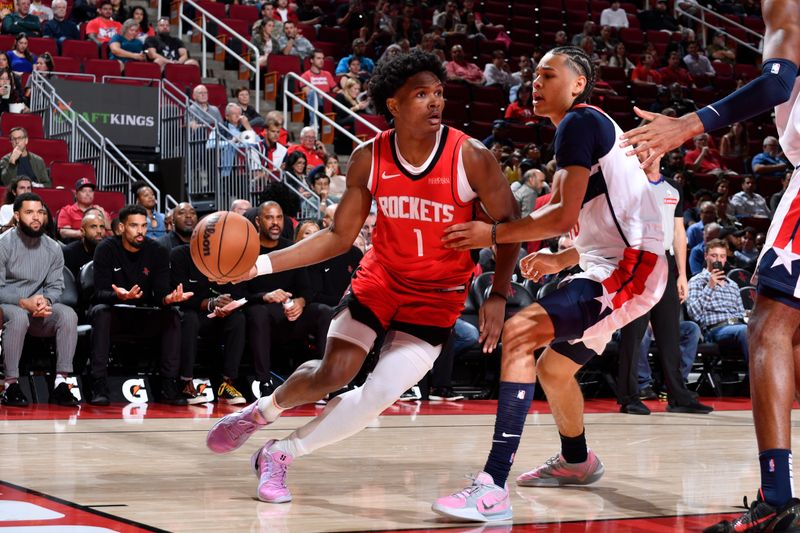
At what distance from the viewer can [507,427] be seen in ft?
12.7

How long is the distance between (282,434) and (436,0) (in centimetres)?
1310

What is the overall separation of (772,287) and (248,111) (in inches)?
421

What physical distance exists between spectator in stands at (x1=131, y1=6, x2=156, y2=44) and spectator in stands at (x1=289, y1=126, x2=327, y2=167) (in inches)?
106

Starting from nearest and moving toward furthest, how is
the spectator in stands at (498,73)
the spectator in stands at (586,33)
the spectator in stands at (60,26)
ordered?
the spectator in stands at (60,26), the spectator in stands at (498,73), the spectator in stands at (586,33)

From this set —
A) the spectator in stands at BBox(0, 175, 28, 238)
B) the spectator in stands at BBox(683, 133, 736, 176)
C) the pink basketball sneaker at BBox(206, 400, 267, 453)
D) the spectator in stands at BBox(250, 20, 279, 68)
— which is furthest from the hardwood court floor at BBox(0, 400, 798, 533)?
the spectator in stands at BBox(683, 133, 736, 176)

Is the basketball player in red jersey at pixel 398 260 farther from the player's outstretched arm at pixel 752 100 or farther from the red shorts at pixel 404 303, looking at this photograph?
the player's outstretched arm at pixel 752 100

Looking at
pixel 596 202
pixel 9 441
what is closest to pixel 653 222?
pixel 596 202

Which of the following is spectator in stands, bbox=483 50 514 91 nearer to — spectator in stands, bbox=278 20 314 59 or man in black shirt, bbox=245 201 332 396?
spectator in stands, bbox=278 20 314 59

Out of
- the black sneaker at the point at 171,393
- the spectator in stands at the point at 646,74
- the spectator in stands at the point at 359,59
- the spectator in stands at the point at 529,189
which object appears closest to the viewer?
the black sneaker at the point at 171,393

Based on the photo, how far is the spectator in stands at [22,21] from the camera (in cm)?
1299

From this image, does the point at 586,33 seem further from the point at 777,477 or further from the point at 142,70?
the point at 777,477

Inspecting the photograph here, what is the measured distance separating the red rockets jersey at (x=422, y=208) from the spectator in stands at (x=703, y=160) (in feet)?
40.6

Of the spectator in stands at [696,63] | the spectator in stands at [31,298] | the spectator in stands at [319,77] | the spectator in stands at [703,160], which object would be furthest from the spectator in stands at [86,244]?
the spectator in stands at [696,63]

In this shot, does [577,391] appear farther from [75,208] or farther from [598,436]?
[75,208]
